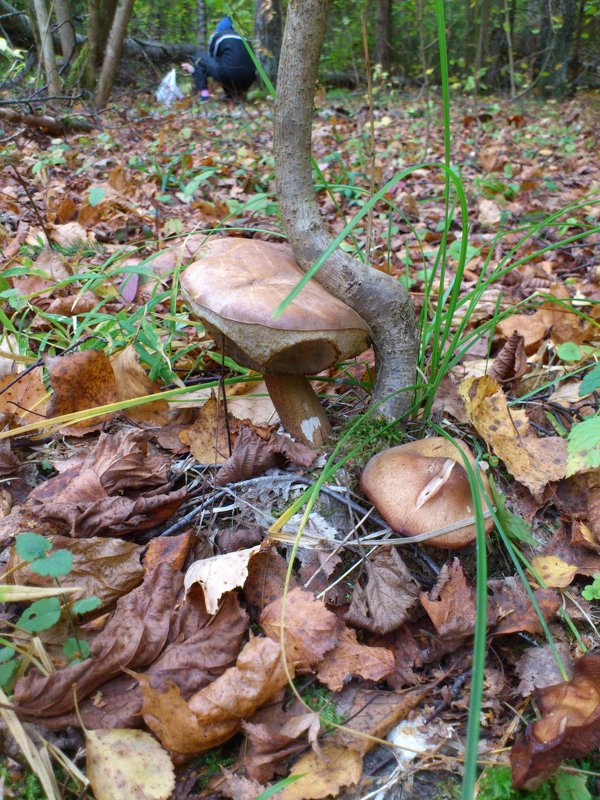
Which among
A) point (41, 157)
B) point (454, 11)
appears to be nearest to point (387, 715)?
point (41, 157)

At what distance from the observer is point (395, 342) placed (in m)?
1.71

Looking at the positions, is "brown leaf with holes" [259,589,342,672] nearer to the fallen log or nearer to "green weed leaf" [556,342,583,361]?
"green weed leaf" [556,342,583,361]

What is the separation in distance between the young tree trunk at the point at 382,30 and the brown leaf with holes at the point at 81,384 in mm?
12419

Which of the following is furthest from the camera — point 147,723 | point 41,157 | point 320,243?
point 41,157

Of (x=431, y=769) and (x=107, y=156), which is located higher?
(x=107, y=156)

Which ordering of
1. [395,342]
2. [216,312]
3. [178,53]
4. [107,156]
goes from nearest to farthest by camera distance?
[216,312] → [395,342] → [107,156] → [178,53]

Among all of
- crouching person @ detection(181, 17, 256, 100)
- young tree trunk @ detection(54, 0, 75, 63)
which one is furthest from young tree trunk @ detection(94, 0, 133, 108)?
crouching person @ detection(181, 17, 256, 100)

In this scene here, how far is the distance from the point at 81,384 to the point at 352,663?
4.42ft

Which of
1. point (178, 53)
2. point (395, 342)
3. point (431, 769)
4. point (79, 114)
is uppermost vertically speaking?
point (178, 53)

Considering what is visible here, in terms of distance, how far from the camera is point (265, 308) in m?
1.33

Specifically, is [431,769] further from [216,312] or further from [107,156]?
[107,156]

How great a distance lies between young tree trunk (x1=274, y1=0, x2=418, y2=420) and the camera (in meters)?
1.41

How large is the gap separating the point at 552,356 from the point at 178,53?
14.6 metres

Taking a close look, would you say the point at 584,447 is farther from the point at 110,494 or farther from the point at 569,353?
the point at 110,494
